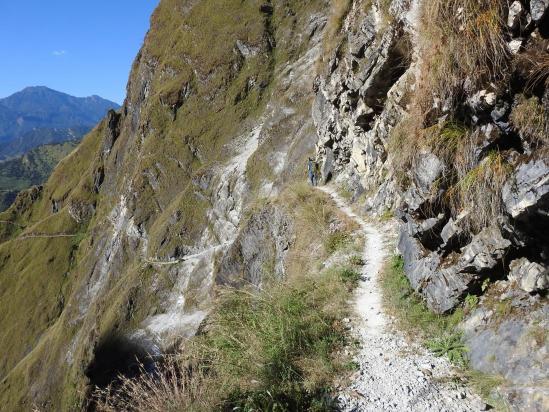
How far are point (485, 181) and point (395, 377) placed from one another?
416 centimetres

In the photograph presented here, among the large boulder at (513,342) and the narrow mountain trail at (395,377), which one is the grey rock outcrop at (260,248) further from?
the large boulder at (513,342)

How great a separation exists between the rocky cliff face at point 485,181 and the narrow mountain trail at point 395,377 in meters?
0.73

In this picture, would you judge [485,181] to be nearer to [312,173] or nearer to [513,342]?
[513,342]

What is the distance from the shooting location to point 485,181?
26.0 ft

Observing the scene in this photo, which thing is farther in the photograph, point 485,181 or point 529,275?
point 485,181

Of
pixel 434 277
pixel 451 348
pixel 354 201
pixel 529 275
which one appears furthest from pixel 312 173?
pixel 529 275

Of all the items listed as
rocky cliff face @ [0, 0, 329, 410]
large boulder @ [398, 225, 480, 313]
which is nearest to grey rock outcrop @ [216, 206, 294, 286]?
rocky cliff face @ [0, 0, 329, 410]

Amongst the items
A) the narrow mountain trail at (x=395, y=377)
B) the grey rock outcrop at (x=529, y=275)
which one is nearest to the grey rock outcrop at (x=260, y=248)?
the narrow mountain trail at (x=395, y=377)

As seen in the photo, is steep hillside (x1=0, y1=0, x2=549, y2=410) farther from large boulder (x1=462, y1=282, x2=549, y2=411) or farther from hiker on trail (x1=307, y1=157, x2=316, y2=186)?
hiker on trail (x1=307, y1=157, x2=316, y2=186)

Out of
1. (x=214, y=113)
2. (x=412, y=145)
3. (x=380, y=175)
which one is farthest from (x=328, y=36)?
(x=214, y=113)

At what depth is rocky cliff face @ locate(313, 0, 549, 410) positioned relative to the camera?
725 cm

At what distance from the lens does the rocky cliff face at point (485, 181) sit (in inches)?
286

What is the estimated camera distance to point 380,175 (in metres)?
20.6

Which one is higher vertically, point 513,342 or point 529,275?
point 529,275
